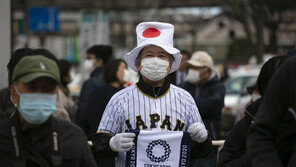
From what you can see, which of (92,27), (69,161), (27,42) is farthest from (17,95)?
(92,27)

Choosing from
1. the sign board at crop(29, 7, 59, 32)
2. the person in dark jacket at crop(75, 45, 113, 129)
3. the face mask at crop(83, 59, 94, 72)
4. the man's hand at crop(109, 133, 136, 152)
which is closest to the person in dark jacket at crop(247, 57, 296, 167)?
the man's hand at crop(109, 133, 136, 152)

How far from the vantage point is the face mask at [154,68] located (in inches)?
166

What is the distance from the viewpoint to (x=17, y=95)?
2977 millimetres

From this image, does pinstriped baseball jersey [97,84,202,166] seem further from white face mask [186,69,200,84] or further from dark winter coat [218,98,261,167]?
white face mask [186,69,200,84]

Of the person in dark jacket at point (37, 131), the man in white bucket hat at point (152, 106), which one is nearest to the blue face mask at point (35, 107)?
the person in dark jacket at point (37, 131)

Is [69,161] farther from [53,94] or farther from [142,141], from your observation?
[142,141]

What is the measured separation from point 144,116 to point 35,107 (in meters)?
1.43

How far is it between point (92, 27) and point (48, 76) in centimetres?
1691

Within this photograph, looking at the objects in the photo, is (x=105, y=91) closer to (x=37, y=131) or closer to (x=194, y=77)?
(x=194, y=77)

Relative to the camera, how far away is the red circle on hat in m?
4.29

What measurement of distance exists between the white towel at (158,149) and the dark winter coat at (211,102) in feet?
8.51

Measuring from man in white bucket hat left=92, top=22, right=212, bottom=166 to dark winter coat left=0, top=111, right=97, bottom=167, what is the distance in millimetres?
1060

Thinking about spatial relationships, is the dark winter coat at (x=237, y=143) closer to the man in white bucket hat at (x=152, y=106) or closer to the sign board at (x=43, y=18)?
the man in white bucket hat at (x=152, y=106)

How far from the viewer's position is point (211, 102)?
680 cm
